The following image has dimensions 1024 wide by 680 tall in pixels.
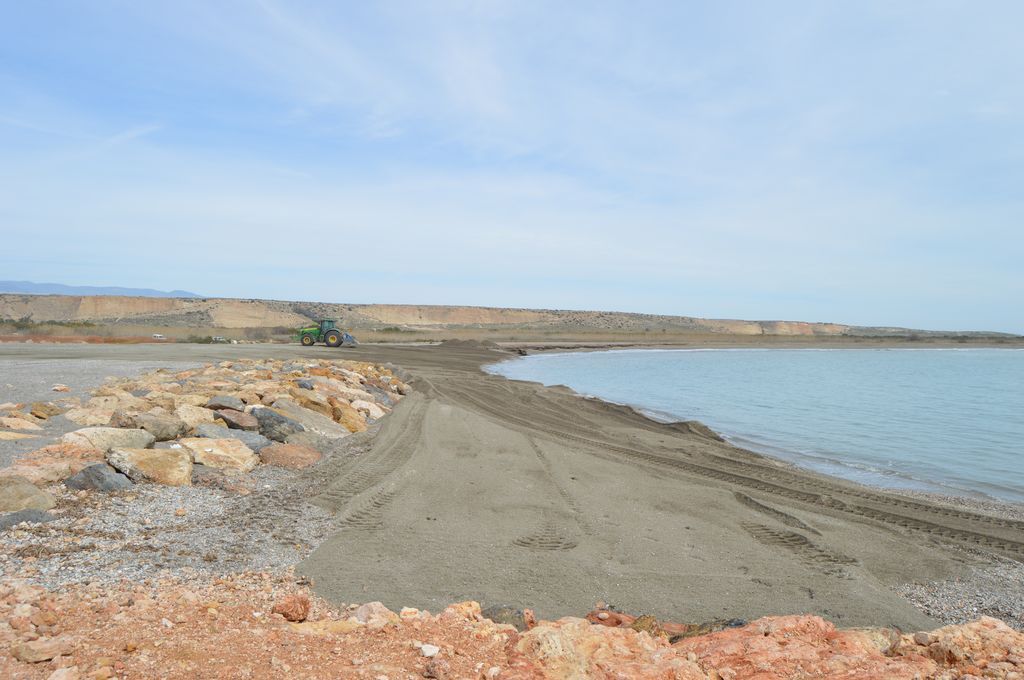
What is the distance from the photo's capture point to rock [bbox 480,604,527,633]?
443cm

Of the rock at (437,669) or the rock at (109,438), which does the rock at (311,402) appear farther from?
the rock at (437,669)

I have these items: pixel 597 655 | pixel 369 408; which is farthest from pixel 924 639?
pixel 369 408

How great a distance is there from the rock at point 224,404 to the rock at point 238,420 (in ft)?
1.58

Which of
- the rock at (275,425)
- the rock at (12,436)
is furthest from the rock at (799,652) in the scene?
the rock at (12,436)

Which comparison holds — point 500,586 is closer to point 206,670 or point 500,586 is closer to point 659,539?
point 659,539

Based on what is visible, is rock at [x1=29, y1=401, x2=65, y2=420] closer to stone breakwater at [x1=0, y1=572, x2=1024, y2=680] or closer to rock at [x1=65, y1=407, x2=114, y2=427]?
rock at [x1=65, y1=407, x2=114, y2=427]

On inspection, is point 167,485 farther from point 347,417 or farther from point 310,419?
point 347,417

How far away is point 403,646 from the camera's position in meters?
3.66

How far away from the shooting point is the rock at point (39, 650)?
10.5 ft

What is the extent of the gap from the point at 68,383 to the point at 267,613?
1372 cm

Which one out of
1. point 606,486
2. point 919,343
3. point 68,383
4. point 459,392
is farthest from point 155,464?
point 919,343

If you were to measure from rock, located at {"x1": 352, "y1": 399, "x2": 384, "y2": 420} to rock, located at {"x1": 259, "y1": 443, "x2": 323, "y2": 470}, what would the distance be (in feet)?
13.5

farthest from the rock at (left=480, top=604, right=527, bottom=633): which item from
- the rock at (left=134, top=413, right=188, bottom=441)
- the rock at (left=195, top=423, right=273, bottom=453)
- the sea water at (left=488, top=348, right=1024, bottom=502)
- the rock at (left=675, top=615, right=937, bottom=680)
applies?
the sea water at (left=488, top=348, right=1024, bottom=502)

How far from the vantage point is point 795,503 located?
881 centimetres
